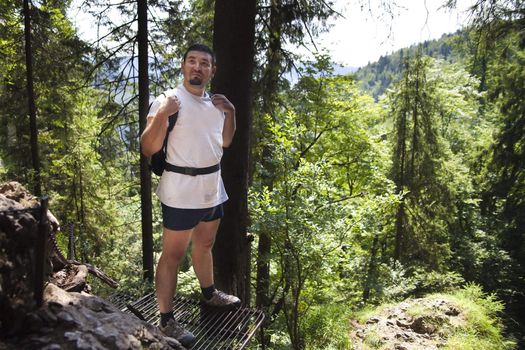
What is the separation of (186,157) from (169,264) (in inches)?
34.6

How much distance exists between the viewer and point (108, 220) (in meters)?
14.9

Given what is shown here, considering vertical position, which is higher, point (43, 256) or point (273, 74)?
point (273, 74)

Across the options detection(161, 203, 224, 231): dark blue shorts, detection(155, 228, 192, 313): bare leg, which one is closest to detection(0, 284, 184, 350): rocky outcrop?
detection(155, 228, 192, 313): bare leg

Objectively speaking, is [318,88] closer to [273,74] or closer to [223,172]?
[273,74]

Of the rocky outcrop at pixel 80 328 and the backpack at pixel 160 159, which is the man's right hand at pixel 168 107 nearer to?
the backpack at pixel 160 159

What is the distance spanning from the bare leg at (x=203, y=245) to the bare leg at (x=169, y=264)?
0.25 metres

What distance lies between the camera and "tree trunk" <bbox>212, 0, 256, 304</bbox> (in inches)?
133

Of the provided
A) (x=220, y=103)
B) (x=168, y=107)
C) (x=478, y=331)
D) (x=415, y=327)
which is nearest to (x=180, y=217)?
(x=168, y=107)

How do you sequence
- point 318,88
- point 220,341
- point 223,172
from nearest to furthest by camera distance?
point 220,341 < point 223,172 < point 318,88

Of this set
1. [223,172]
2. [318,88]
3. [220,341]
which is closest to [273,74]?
[223,172]

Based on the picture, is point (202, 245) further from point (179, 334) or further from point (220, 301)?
point (179, 334)

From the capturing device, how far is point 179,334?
2.67 m

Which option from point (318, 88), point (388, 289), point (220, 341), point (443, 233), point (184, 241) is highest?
point (318, 88)

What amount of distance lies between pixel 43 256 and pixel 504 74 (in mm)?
15095
